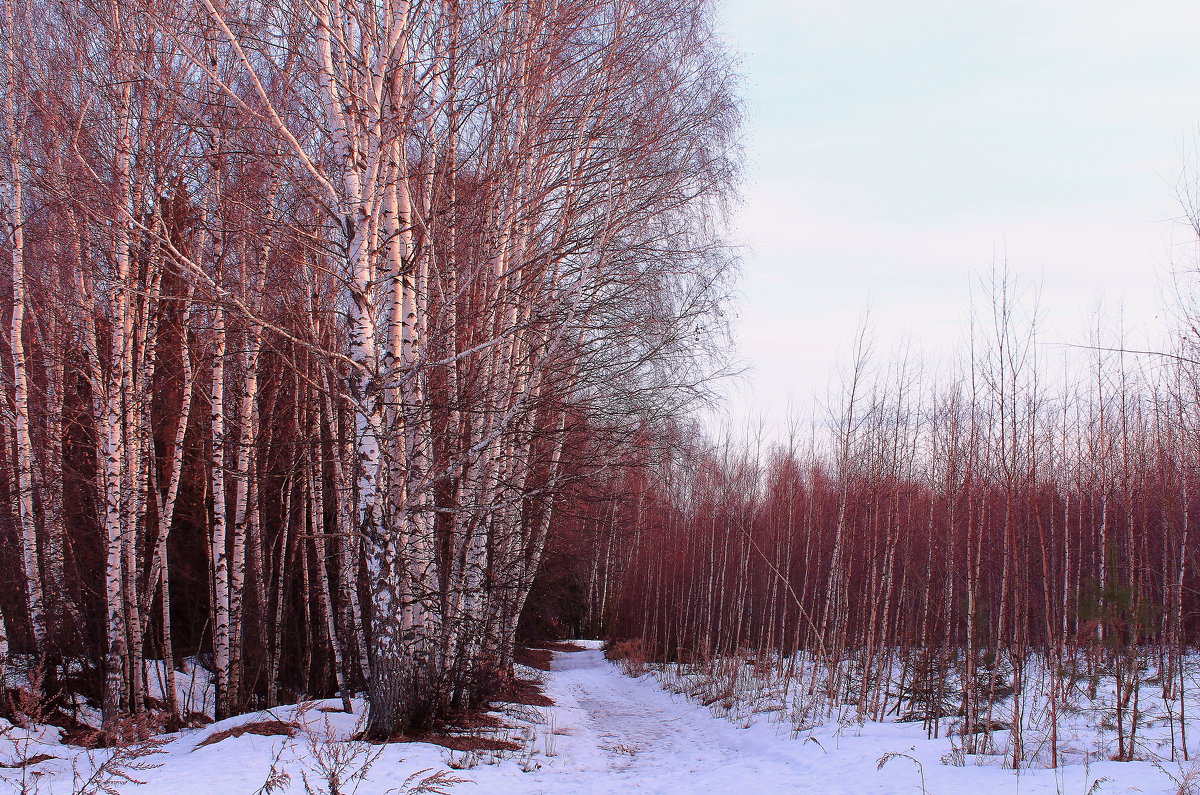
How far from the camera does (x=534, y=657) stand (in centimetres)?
2109

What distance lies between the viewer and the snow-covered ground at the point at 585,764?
211 inches

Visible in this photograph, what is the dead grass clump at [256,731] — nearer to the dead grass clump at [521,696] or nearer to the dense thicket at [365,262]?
the dense thicket at [365,262]

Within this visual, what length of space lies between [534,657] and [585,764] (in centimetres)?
1444

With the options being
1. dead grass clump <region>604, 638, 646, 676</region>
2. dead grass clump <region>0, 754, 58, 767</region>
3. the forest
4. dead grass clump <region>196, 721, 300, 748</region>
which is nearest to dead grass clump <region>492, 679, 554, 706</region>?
the forest

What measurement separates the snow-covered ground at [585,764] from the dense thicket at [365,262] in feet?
2.82

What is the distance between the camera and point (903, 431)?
12.6 m

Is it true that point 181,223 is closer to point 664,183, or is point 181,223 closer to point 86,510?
point 86,510

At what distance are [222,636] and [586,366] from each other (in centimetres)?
545

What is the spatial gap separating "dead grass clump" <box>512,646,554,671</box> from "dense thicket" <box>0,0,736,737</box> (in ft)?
24.8

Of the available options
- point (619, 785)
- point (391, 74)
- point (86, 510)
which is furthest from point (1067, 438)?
point (86, 510)

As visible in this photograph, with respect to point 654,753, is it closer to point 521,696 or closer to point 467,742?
point 467,742

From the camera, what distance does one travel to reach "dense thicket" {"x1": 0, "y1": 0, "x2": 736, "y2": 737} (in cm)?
695

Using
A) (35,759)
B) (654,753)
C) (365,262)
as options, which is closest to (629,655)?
(654,753)

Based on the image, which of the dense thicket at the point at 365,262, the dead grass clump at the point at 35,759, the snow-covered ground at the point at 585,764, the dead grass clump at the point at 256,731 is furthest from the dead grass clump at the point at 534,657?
the dead grass clump at the point at 35,759
